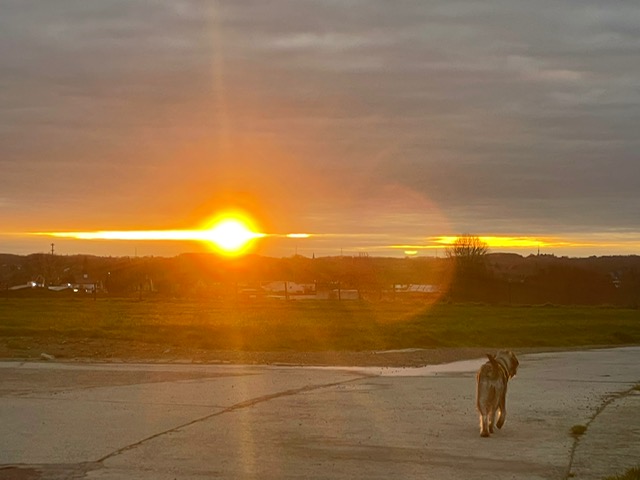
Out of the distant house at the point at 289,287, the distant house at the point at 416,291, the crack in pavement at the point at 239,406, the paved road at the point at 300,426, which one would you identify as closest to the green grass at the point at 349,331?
the paved road at the point at 300,426

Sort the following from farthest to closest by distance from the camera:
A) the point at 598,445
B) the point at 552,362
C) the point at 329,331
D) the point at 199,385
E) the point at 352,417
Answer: the point at 329,331
the point at 552,362
the point at 199,385
the point at 352,417
the point at 598,445

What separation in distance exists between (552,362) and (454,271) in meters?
71.7

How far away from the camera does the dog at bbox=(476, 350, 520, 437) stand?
1410 centimetres

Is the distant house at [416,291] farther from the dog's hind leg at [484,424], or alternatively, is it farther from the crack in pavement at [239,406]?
the dog's hind leg at [484,424]

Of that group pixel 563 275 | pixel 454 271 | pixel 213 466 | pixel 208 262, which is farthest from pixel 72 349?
pixel 208 262

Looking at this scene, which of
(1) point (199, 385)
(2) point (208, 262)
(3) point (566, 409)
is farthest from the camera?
(2) point (208, 262)

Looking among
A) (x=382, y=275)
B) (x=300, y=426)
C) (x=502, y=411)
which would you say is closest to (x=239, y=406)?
(x=300, y=426)

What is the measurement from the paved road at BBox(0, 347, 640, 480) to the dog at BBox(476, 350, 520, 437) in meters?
0.27

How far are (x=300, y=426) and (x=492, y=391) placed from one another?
2.83 m

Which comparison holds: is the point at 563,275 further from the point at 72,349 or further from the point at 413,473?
the point at 413,473

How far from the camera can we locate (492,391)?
1420cm

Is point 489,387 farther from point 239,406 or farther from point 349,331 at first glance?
point 349,331

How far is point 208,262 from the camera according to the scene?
15512 centimetres

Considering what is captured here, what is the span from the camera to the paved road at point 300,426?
11734mm
